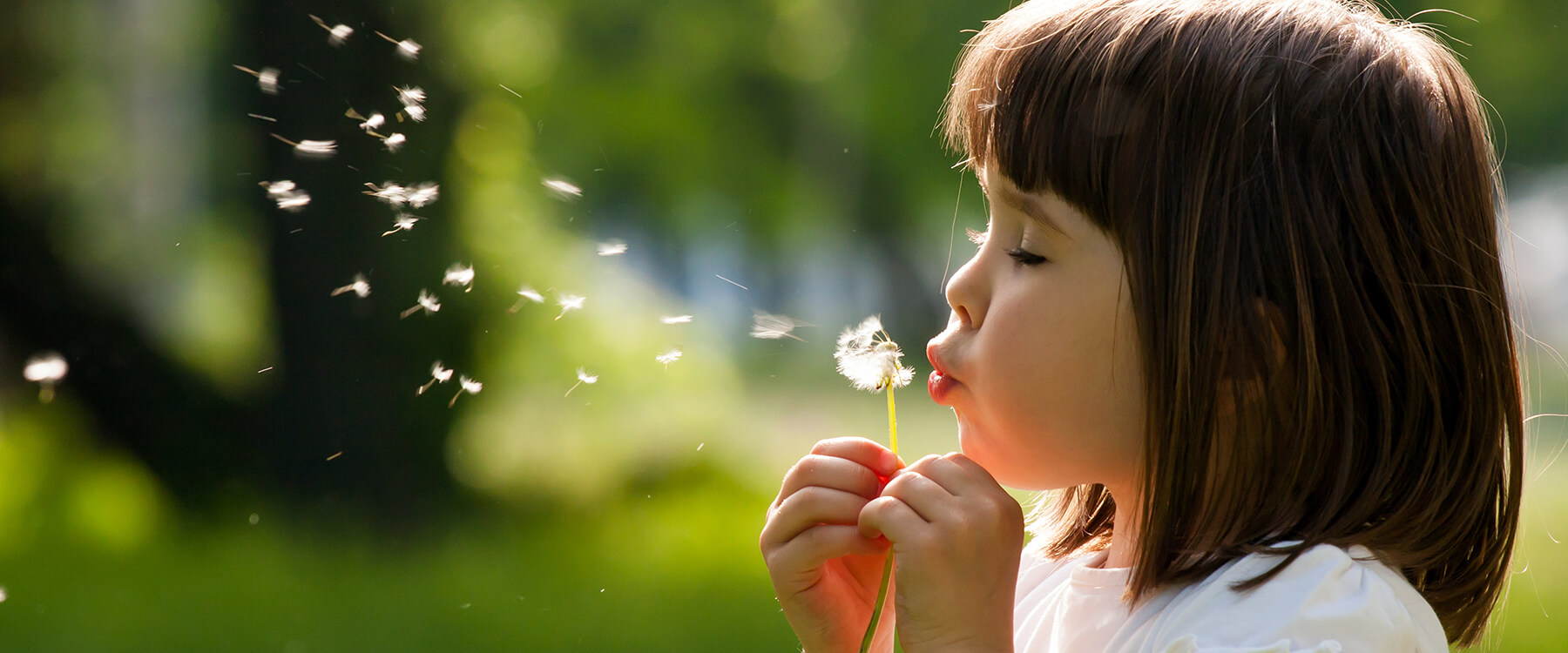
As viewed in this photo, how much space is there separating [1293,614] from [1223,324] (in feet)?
0.53

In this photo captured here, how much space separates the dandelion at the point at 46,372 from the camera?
7.46 feet

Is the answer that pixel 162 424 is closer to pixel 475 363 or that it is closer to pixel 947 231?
pixel 475 363

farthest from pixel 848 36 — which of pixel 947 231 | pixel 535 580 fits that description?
pixel 535 580

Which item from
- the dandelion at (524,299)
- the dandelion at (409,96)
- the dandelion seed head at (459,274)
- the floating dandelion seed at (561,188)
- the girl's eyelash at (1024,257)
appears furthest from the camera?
the floating dandelion seed at (561,188)

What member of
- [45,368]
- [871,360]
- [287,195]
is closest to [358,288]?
[287,195]

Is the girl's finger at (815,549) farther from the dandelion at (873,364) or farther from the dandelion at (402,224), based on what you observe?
the dandelion at (402,224)

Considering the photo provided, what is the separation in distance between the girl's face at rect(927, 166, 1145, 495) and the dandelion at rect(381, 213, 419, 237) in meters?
1.63

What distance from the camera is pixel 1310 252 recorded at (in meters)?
0.64

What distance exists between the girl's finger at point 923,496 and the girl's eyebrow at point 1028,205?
168mm

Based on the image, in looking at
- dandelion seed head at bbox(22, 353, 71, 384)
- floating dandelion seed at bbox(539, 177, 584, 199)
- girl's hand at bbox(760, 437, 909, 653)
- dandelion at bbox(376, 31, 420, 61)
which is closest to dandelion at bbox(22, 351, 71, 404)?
dandelion seed head at bbox(22, 353, 71, 384)

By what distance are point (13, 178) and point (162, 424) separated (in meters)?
0.59

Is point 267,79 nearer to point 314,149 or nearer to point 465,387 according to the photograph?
point 314,149

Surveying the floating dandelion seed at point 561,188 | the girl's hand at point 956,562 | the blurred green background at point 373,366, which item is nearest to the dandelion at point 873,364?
the girl's hand at point 956,562

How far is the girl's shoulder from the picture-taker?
577 millimetres
